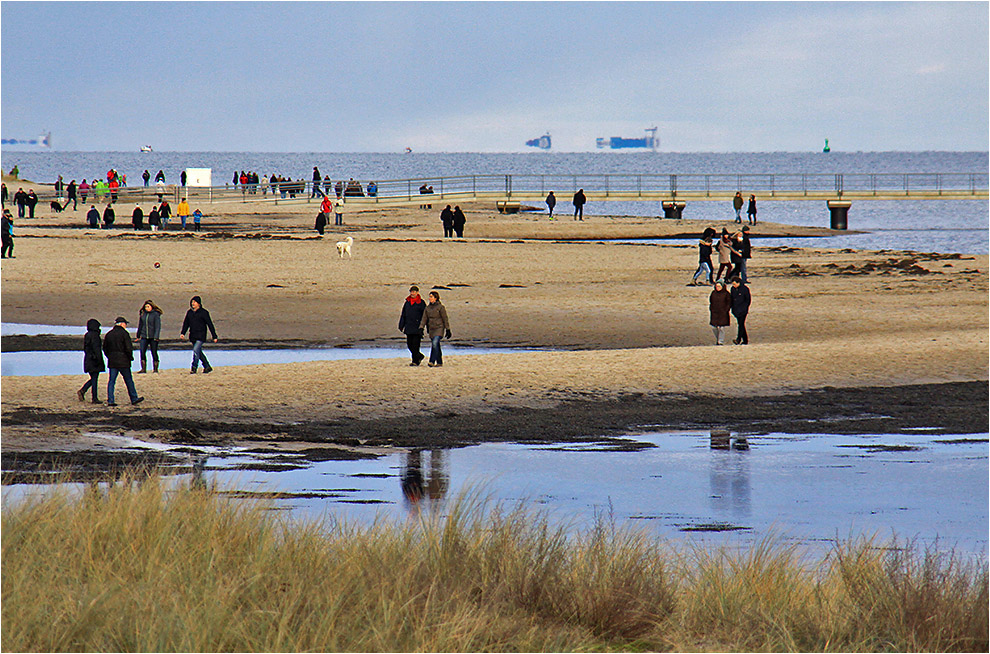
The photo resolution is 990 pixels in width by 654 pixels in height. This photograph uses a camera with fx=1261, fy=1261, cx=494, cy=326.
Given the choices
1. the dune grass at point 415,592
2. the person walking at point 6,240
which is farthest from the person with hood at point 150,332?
the person walking at point 6,240

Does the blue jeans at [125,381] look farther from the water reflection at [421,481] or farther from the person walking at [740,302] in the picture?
the person walking at [740,302]

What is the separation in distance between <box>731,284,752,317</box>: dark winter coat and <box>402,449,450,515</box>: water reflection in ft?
33.9

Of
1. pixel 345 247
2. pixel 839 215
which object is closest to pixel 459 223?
pixel 345 247

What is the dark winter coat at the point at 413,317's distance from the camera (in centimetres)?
2081

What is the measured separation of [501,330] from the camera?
91.9ft

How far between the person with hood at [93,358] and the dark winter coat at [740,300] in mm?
12220

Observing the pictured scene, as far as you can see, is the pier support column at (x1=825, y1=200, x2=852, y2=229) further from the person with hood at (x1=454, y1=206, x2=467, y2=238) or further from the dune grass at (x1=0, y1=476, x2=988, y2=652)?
the dune grass at (x1=0, y1=476, x2=988, y2=652)

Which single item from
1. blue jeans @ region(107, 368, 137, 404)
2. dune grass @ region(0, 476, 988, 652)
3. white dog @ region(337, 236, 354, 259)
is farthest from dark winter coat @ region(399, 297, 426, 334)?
white dog @ region(337, 236, 354, 259)

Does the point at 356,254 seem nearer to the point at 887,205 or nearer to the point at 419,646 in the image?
the point at 419,646

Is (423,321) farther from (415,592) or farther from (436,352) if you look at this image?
(415,592)

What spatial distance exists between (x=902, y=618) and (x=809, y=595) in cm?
66

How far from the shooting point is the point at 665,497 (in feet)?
43.8

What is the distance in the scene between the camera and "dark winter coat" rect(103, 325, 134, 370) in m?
17.2

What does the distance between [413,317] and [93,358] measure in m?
5.51
